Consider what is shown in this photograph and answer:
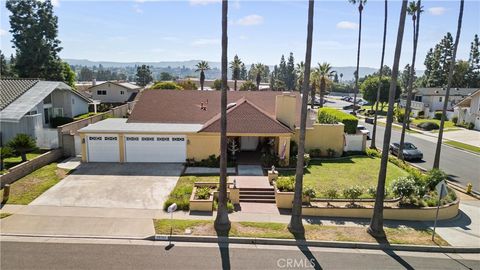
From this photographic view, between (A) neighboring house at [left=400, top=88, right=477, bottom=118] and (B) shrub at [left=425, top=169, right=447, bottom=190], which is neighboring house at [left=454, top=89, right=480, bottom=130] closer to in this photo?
(A) neighboring house at [left=400, top=88, right=477, bottom=118]

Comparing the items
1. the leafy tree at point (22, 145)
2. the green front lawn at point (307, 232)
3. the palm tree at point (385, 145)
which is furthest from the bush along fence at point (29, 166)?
the palm tree at point (385, 145)

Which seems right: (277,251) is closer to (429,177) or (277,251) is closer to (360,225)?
(360,225)

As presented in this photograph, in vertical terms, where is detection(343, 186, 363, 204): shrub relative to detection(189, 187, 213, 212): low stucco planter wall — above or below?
above

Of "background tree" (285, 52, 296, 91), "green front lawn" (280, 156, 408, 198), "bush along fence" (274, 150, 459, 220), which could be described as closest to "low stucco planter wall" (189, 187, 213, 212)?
"bush along fence" (274, 150, 459, 220)

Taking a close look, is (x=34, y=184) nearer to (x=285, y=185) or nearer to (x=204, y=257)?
(x=204, y=257)

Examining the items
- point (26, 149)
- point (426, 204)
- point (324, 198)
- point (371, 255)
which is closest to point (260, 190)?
point (324, 198)

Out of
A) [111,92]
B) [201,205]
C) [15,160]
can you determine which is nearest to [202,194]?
[201,205]
